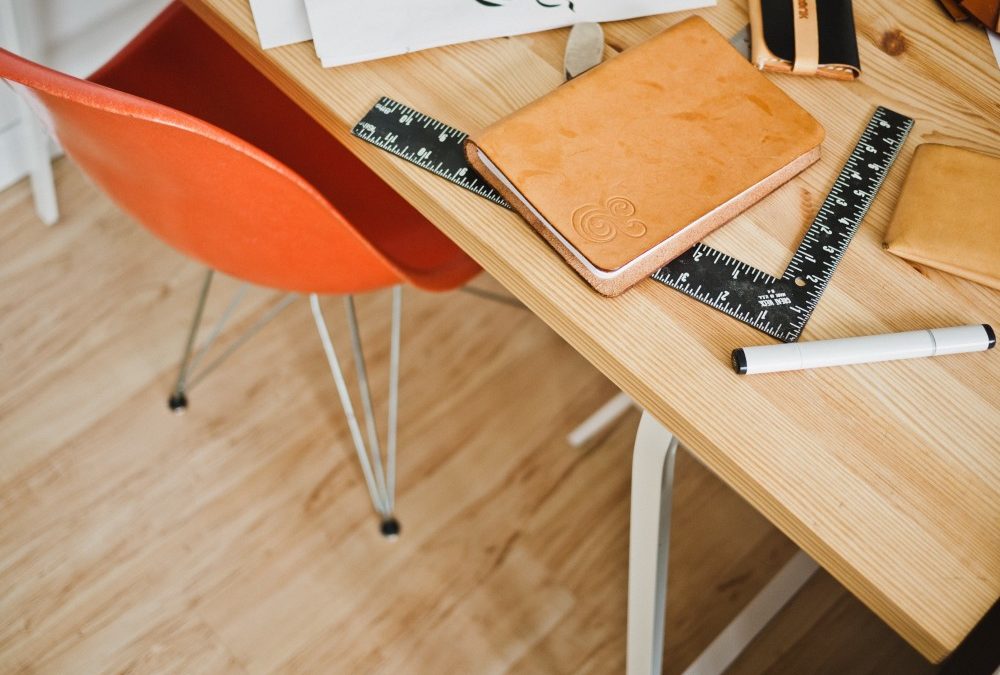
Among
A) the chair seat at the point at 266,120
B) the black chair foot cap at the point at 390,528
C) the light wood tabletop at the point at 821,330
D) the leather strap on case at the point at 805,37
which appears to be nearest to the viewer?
the light wood tabletop at the point at 821,330

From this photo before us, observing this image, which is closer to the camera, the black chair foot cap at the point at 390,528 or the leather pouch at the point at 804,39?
the leather pouch at the point at 804,39

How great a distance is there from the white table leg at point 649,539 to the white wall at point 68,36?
125 cm

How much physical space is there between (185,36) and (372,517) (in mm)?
765

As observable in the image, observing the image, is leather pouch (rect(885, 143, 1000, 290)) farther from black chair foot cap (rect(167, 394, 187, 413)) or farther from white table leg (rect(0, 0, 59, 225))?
white table leg (rect(0, 0, 59, 225))

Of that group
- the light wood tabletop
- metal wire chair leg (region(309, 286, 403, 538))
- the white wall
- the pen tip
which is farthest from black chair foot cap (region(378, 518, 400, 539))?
the white wall

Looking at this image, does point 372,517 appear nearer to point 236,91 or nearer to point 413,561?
point 413,561

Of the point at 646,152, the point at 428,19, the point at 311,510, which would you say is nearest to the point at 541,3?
the point at 428,19

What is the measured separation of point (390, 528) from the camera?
132 cm

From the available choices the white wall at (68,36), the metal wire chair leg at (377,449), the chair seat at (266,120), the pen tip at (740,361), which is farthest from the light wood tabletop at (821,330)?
the white wall at (68,36)

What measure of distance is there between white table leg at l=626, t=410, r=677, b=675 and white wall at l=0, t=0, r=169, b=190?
125cm

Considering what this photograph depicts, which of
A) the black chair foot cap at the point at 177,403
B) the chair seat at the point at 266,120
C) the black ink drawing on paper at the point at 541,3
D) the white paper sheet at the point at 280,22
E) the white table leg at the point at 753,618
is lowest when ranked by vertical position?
the white table leg at the point at 753,618

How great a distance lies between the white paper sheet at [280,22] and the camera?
83cm

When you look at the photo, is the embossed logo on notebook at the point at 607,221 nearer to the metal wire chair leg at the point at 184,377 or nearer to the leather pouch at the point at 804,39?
the leather pouch at the point at 804,39

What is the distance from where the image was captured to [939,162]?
2.54 feet
